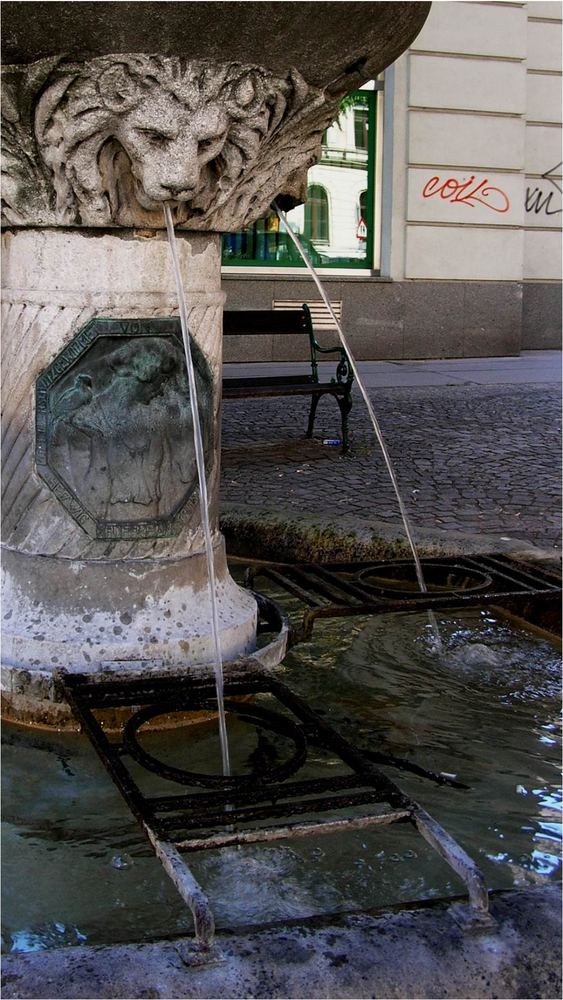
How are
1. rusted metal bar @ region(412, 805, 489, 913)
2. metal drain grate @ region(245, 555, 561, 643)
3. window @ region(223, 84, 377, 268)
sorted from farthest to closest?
window @ region(223, 84, 377, 268) < metal drain grate @ region(245, 555, 561, 643) < rusted metal bar @ region(412, 805, 489, 913)

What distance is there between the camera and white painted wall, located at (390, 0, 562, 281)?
38.1 ft

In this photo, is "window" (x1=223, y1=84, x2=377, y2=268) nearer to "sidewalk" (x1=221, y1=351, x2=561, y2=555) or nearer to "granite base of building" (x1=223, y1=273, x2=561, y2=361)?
"granite base of building" (x1=223, y1=273, x2=561, y2=361)

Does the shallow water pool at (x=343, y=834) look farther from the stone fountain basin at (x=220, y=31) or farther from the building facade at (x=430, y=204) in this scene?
the building facade at (x=430, y=204)

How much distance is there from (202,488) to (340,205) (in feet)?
31.3

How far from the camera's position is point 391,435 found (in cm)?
768

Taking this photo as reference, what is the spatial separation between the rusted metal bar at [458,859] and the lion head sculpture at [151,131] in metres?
1.59

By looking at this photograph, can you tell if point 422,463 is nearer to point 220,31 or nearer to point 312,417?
→ point 312,417

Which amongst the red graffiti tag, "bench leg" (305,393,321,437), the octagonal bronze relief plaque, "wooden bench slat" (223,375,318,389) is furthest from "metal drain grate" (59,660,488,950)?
the red graffiti tag

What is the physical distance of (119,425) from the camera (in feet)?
10.8

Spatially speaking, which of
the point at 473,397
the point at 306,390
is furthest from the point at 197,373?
the point at 473,397

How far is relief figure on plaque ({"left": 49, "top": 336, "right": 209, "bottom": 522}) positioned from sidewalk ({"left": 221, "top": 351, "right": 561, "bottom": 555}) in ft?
5.59

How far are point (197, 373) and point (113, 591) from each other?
627 mm

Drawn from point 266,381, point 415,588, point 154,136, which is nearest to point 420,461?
point 266,381

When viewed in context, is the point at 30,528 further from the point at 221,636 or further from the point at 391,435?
the point at 391,435
